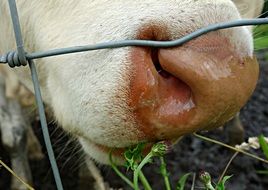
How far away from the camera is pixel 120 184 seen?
298 centimetres

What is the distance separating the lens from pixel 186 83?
1.34 m

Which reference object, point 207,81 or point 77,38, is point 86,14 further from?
point 207,81

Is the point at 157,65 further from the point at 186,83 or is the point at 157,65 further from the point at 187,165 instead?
the point at 187,165

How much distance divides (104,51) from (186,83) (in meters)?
0.20

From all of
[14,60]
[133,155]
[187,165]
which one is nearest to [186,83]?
[133,155]

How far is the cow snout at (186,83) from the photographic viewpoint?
1320mm

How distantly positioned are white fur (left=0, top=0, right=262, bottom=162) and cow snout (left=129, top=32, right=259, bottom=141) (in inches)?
1.1

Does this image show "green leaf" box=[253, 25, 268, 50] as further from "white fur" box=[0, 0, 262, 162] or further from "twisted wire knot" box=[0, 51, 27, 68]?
"twisted wire knot" box=[0, 51, 27, 68]

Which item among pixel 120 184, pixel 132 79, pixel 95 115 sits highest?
pixel 132 79

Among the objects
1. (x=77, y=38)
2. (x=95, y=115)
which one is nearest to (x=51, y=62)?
(x=77, y=38)

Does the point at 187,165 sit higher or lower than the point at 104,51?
lower

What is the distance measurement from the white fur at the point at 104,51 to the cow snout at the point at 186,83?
1.1 inches

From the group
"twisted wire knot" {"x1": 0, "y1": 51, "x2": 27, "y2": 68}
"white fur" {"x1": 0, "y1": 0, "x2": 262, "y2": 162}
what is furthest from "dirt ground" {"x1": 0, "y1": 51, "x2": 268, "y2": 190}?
"twisted wire knot" {"x1": 0, "y1": 51, "x2": 27, "y2": 68}

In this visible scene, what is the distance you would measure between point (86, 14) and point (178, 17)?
28 cm
